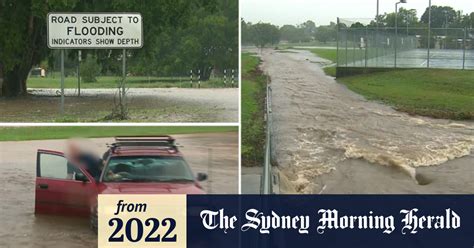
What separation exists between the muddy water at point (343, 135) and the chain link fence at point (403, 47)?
429 millimetres

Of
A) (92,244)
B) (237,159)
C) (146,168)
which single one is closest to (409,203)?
(237,159)

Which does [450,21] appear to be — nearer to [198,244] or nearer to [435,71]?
[435,71]

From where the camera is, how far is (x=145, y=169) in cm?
313

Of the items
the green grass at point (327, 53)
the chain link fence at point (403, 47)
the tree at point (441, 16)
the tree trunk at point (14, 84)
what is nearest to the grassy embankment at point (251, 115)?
the green grass at point (327, 53)

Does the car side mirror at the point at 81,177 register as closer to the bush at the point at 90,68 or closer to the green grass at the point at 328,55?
the bush at the point at 90,68

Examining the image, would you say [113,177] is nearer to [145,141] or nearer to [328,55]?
[145,141]

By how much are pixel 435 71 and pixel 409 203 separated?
5.30ft

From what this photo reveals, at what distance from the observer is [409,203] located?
3.23 meters

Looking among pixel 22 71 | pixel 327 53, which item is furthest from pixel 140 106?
pixel 327 53

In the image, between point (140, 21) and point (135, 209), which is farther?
point (140, 21)

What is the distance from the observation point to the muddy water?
11.6 feet

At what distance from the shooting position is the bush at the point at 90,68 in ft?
12.1

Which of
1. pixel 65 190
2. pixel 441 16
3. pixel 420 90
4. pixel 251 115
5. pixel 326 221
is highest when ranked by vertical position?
pixel 441 16

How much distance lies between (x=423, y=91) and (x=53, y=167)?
2.21 m
